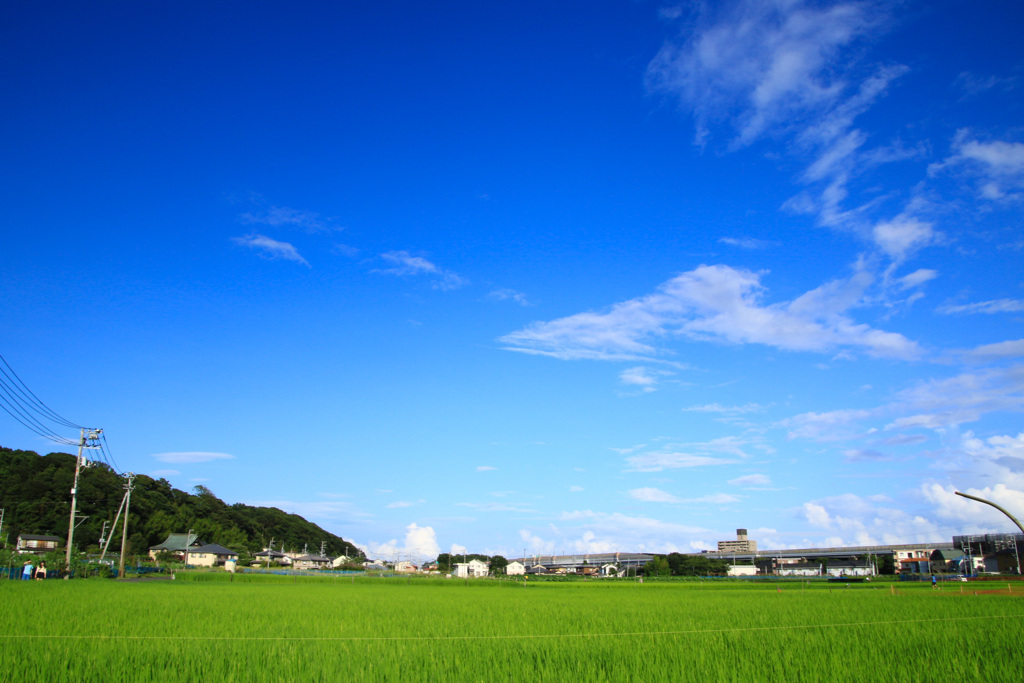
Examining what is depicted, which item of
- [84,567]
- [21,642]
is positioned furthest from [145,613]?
[84,567]

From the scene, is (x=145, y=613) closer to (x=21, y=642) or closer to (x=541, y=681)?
(x=21, y=642)

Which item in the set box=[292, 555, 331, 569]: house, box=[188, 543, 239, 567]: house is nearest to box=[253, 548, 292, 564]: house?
box=[292, 555, 331, 569]: house

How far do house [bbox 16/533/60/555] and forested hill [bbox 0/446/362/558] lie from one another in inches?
53.4

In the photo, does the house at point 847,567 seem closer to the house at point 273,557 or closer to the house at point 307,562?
the house at point 307,562

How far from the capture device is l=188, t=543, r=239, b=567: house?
261ft

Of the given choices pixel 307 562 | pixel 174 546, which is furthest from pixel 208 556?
pixel 307 562

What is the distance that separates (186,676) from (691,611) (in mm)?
14835

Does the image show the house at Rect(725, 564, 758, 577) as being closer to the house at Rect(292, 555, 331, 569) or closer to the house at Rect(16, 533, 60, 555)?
the house at Rect(292, 555, 331, 569)

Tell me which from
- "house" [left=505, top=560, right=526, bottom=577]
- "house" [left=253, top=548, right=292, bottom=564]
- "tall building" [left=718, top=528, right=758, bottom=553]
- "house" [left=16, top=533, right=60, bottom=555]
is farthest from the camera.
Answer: "tall building" [left=718, top=528, right=758, bottom=553]

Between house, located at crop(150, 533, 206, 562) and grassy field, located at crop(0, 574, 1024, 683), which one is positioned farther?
house, located at crop(150, 533, 206, 562)

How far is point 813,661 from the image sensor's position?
7.93 metres

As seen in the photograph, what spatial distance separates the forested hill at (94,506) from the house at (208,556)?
21.1 ft

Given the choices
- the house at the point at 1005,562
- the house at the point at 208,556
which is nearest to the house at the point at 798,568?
the house at the point at 1005,562

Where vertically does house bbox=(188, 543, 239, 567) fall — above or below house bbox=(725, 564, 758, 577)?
above
